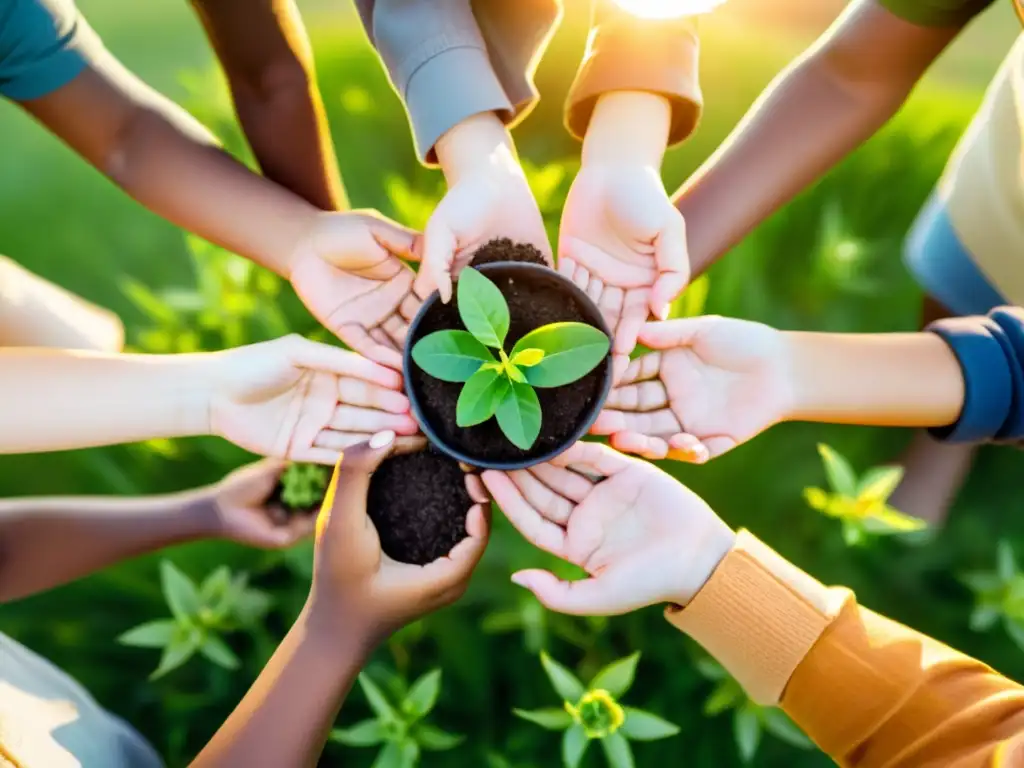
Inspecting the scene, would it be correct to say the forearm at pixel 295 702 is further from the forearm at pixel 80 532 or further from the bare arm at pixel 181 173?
the bare arm at pixel 181 173

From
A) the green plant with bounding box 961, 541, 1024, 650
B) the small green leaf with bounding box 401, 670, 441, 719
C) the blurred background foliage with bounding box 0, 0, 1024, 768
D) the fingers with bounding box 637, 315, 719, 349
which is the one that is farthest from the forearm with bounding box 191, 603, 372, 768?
the green plant with bounding box 961, 541, 1024, 650

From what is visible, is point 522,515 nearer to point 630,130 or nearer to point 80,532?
point 630,130

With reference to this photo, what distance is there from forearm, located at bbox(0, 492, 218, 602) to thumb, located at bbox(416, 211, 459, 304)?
510 millimetres

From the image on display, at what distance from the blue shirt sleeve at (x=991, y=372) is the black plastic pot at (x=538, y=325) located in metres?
0.44

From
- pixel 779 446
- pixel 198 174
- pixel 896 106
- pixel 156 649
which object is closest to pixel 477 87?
pixel 198 174

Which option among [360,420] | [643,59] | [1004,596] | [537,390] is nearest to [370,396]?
[360,420]

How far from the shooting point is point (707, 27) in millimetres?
1568

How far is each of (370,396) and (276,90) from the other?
484mm

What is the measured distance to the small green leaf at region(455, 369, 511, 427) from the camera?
0.71 m

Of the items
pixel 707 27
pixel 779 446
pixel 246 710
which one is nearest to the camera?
pixel 246 710

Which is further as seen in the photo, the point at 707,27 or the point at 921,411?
the point at 707,27

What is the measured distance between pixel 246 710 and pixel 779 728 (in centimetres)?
68

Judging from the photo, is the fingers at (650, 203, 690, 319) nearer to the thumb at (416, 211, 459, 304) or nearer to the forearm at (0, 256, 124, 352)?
the thumb at (416, 211, 459, 304)

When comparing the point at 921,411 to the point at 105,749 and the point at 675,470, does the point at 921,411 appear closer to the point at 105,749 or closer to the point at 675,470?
the point at 675,470
